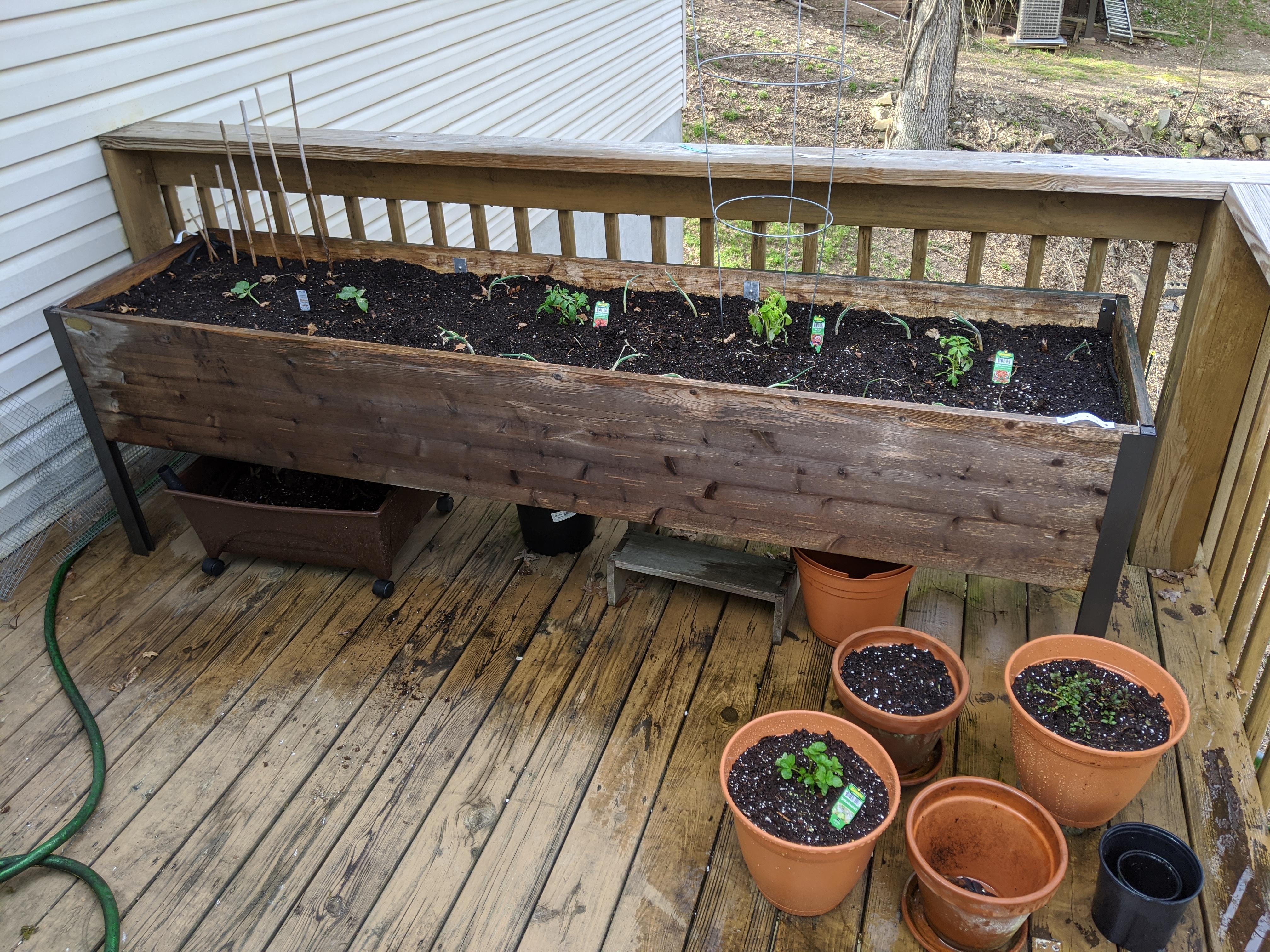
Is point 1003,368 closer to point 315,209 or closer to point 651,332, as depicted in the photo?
point 651,332

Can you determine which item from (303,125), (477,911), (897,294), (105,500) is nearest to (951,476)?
(897,294)

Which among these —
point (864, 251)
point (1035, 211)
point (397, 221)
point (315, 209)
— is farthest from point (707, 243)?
point (315, 209)

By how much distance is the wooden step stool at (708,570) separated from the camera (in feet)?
7.09

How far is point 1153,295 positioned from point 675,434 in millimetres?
1165

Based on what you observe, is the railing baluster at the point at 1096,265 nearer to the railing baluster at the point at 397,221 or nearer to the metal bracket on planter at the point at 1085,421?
the metal bracket on planter at the point at 1085,421

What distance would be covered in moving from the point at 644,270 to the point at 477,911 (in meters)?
1.60

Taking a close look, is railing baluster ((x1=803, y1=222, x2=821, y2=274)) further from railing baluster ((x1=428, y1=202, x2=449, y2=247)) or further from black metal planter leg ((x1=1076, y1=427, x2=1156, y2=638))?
railing baluster ((x1=428, y1=202, x2=449, y2=247))

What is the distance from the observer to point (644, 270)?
2.40 metres

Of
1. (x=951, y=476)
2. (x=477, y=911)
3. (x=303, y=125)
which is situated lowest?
(x=477, y=911)

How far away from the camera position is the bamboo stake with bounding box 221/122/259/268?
2.40m

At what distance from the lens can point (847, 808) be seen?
1.49 metres

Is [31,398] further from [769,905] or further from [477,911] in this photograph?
[769,905]

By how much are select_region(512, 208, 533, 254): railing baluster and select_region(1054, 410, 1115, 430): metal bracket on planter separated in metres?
1.53

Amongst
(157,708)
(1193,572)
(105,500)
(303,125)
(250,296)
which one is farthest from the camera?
(303,125)
